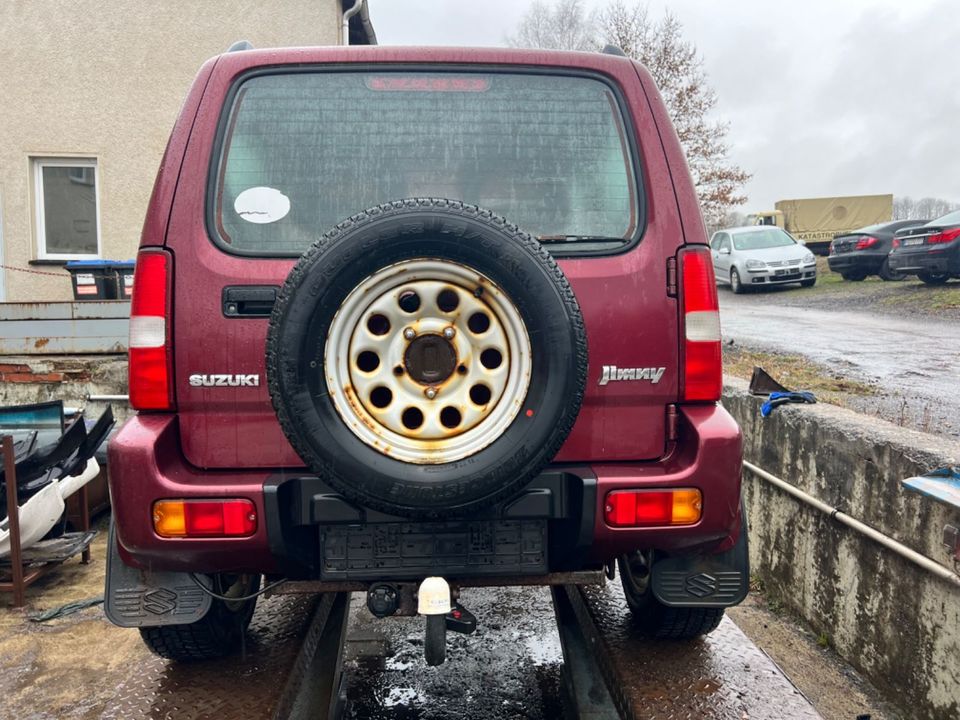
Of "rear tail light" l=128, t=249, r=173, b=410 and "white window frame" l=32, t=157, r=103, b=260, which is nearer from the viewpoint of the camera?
"rear tail light" l=128, t=249, r=173, b=410

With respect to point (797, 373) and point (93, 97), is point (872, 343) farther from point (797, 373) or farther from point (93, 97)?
point (93, 97)

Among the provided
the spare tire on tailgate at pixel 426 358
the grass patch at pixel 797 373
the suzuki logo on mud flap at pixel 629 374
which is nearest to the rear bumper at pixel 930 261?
the grass patch at pixel 797 373

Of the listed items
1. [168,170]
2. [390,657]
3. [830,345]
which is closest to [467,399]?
[168,170]

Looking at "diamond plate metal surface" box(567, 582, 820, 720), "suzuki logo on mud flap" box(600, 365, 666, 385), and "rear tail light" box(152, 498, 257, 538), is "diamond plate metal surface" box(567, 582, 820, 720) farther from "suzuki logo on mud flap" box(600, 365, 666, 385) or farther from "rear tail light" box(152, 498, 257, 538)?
"rear tail light" box(152, 498, 257, 538)


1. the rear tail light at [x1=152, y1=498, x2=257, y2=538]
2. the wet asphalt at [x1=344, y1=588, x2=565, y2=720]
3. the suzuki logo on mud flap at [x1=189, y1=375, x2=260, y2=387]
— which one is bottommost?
the wet asphalt at [x1=344, y1=588, x2=565, y2=720]

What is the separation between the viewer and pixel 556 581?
2.30 metres

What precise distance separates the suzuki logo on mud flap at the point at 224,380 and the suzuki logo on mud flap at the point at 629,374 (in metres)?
0.98

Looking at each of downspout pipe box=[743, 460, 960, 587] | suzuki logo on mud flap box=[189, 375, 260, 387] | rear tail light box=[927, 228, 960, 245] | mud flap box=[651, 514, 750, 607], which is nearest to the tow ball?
mud flap box=[651, 514, 750, 607]

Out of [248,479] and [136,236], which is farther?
[136,236]

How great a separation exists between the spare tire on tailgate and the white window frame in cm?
1006

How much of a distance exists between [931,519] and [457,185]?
2.10 m

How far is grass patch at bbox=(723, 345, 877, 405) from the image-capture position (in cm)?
601

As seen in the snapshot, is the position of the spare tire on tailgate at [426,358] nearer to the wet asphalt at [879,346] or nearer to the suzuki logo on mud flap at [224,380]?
the suzuki logo on mud flap at [224,380]

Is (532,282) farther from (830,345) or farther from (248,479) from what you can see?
(830,345)
